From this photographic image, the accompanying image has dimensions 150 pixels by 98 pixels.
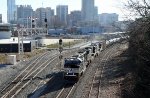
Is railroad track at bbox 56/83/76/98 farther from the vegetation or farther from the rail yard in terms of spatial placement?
the vegetation

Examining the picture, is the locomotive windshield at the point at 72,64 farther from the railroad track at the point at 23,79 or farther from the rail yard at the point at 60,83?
the railroad track at the point at 23,79

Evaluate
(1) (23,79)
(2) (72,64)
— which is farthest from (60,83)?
(1) (23,79)

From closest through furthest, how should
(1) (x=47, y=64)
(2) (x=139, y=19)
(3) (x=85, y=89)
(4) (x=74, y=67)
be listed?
(2) (x=139, y=19) < (3) (x=85, y=89) < (4) (x=74, y=67) < (1) (x=47, y=64)

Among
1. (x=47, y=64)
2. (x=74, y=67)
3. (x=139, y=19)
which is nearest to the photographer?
(x=139, y=19)

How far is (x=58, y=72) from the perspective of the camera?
37250mm

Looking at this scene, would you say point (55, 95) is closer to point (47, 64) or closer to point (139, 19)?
point (139, 19)

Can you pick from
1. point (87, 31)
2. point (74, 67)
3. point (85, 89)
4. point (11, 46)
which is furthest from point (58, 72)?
point (87, 31)

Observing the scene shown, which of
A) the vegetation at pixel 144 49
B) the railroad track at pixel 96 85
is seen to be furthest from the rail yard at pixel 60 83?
the vegetation at pixel 144 49

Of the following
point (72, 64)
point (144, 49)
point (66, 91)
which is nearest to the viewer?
point (144, 49)

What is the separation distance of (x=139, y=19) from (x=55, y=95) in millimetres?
9234

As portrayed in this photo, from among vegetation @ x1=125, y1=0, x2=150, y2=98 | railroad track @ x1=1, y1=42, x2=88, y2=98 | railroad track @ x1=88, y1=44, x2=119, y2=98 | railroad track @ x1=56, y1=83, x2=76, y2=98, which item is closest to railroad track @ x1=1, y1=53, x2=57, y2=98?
railroad track @ x1=1, y1=42, x2=88, y2=98

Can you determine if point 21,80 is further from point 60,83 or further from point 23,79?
point 60,83

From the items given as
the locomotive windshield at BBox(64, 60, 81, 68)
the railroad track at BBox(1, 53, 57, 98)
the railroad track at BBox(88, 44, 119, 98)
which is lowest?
the railroad track at BBox(1, 53, 57, 98)

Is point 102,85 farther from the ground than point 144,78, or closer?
closer
